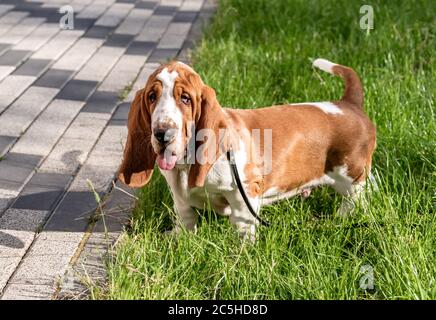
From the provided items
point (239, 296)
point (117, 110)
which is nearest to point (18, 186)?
point (117, 110)

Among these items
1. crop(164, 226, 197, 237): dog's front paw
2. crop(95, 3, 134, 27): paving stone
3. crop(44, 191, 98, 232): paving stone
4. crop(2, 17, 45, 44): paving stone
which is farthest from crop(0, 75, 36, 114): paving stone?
crop(164, 226, 197, 237): dog's front paw

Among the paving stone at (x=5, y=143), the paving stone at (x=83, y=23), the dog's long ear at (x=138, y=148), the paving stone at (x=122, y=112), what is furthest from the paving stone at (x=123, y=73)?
the dog's long ear at (x=138, y=148)

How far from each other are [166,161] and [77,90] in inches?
96.5

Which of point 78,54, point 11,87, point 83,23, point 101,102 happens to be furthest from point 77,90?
point 83,23

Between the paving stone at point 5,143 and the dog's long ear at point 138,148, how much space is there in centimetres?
133

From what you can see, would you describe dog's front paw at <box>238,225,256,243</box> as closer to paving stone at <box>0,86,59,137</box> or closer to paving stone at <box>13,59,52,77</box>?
paving stone at <box>0,86,59,137</box>

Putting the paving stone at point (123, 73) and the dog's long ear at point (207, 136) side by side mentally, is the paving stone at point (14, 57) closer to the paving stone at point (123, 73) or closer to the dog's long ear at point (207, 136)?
the paving stone at point (123, 73)

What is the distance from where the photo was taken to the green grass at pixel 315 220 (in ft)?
9.26

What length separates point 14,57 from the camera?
18.8 ft

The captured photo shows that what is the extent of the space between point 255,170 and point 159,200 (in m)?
0.65

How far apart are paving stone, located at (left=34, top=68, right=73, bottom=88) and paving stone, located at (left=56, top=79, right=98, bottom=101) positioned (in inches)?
2.5

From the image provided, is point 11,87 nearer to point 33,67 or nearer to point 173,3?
point 33,67

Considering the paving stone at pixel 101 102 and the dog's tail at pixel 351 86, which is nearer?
the dog's tail at pixel 351 86
